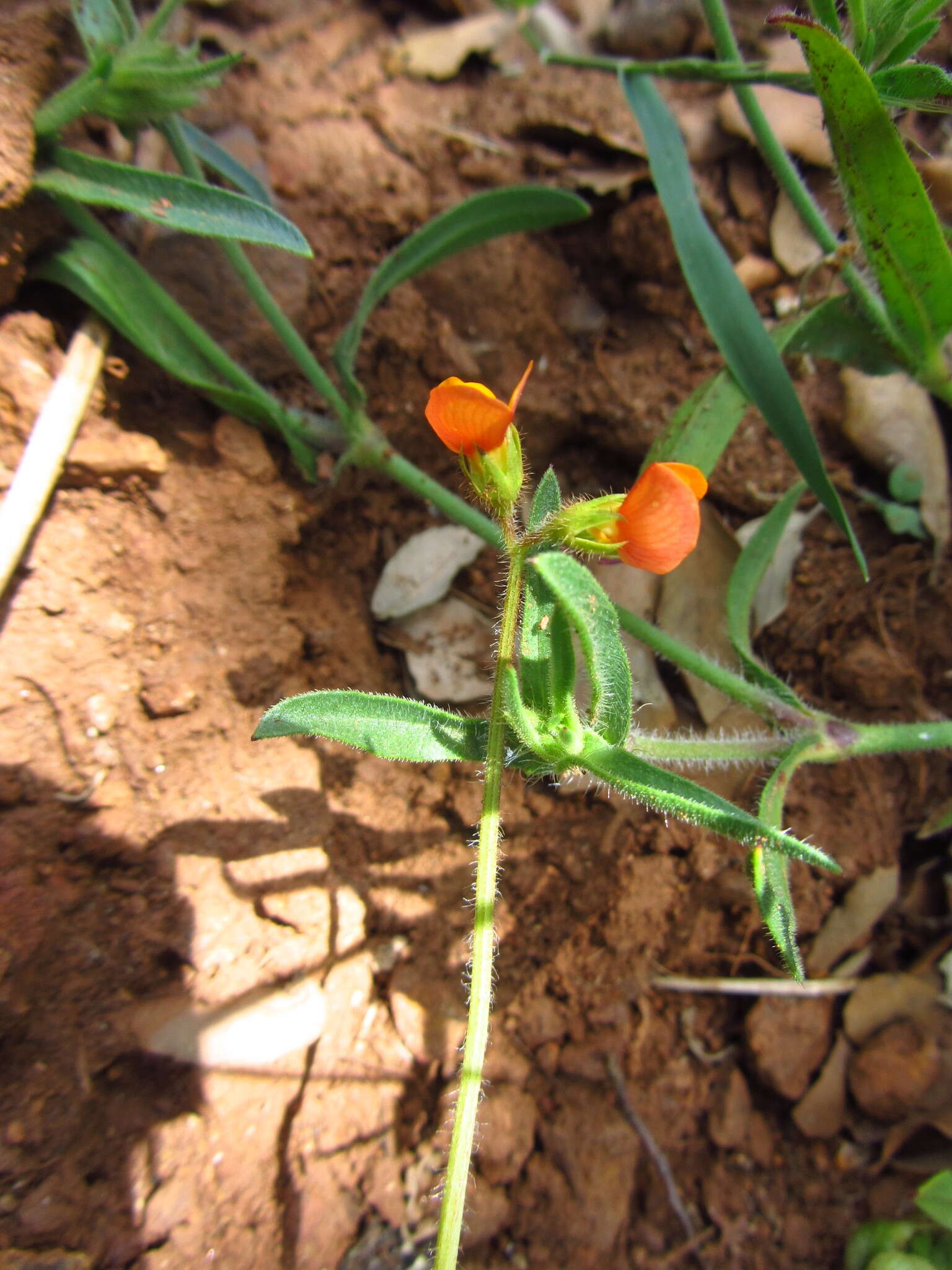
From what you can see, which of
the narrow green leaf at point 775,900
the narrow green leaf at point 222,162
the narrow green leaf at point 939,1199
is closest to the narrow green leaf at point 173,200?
the narrow green leaf at point 222,162

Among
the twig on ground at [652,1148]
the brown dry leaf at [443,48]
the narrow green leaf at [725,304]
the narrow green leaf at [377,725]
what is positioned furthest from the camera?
the brown dry leaf at [443,48]

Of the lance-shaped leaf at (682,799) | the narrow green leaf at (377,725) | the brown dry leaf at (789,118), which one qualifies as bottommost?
the lance-shaped leaf at (682,799)

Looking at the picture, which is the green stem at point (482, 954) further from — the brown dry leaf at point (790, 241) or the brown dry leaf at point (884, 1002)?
the brown dry leaf at point (790, 241)

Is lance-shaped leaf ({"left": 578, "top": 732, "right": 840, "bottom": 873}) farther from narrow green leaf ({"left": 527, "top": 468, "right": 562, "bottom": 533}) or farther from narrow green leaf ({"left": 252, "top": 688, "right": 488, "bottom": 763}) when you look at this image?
narrow green leaf ({"left": 527, "top": 468, "right": 562, "bottom": 533})

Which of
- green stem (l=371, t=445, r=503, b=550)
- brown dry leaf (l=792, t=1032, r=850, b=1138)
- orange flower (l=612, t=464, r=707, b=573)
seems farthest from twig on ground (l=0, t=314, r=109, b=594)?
brown dry leaf (l=792, t=1032, r=850, b=1138)

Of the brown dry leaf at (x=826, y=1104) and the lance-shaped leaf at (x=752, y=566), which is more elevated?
the lance-shaped leaf at (x=752, y=566)

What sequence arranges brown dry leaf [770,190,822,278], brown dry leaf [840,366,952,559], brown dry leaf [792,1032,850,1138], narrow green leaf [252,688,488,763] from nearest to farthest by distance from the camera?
narrow green leaf [252,688,488,763], brown dry leaf [792,1032,850,1138], brown dry leaf [840,366,952,559], brown dry leaf [770,190,822,278]
